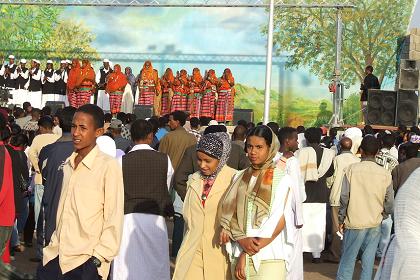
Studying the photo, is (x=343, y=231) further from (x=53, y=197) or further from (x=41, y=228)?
(x=53, y=197)

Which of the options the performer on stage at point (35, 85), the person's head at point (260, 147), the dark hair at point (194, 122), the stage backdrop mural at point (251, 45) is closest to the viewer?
the person's head at point (260, 147)

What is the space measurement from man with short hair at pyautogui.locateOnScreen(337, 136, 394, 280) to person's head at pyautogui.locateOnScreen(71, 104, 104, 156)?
3.68 metres

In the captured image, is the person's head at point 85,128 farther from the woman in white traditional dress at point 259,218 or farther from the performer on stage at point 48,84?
the performer on stage at point 48,84

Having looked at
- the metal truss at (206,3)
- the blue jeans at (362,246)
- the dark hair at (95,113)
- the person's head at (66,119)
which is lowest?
the blue jeans at (362,246)

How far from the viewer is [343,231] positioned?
9609mm

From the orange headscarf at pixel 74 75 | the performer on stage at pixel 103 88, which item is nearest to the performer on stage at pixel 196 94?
the performer on stage at pixel 103 88

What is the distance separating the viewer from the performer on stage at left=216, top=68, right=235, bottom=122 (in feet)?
98.0

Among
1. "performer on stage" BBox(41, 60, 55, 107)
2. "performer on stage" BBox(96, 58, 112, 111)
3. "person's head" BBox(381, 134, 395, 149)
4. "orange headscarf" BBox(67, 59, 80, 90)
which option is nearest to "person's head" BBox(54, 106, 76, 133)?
"person's head" BBox(381, 134, 395, 149)

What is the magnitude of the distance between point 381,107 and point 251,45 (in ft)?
47.4

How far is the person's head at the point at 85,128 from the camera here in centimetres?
623

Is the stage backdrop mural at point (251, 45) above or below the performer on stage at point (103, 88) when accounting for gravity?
above

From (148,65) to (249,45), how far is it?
719 centimetres

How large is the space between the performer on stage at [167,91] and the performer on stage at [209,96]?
1.16 meters

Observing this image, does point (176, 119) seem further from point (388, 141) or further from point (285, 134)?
point (388, 141)
